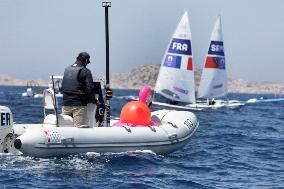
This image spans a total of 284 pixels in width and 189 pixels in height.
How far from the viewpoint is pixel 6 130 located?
41.8 ft

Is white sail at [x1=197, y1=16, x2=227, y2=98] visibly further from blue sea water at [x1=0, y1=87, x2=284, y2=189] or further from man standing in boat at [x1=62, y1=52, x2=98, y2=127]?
man standing in boat at [x1=62, y1=52, x2=98, y2=127]

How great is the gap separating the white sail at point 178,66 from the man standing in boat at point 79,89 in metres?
29.3

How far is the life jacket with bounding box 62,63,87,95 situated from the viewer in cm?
1336

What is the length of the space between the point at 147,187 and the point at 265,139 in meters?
11.9

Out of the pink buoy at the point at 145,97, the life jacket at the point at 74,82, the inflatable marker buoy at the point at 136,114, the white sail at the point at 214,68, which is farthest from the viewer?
the white sail at the point at 214,68

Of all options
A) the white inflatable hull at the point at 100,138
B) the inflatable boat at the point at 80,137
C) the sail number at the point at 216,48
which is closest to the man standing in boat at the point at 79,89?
the inflatable boat at the point at 80,137

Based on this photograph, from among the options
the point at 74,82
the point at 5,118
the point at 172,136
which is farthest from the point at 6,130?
the point at 172,136

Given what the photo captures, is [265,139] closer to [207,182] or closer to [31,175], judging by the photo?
[207,182]

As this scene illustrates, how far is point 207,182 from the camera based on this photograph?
11289mm

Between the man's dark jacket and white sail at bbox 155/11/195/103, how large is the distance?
29.4 m

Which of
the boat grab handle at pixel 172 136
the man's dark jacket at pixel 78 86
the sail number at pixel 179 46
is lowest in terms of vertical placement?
the boat grab handle at pixel 172 136

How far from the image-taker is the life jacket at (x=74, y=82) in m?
13.4

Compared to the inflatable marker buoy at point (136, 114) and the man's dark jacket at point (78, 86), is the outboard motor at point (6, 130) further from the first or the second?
the inflatable marker buoy at point (136, 114)

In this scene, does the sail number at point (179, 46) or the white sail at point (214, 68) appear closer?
the sail number at point (179, 46)
